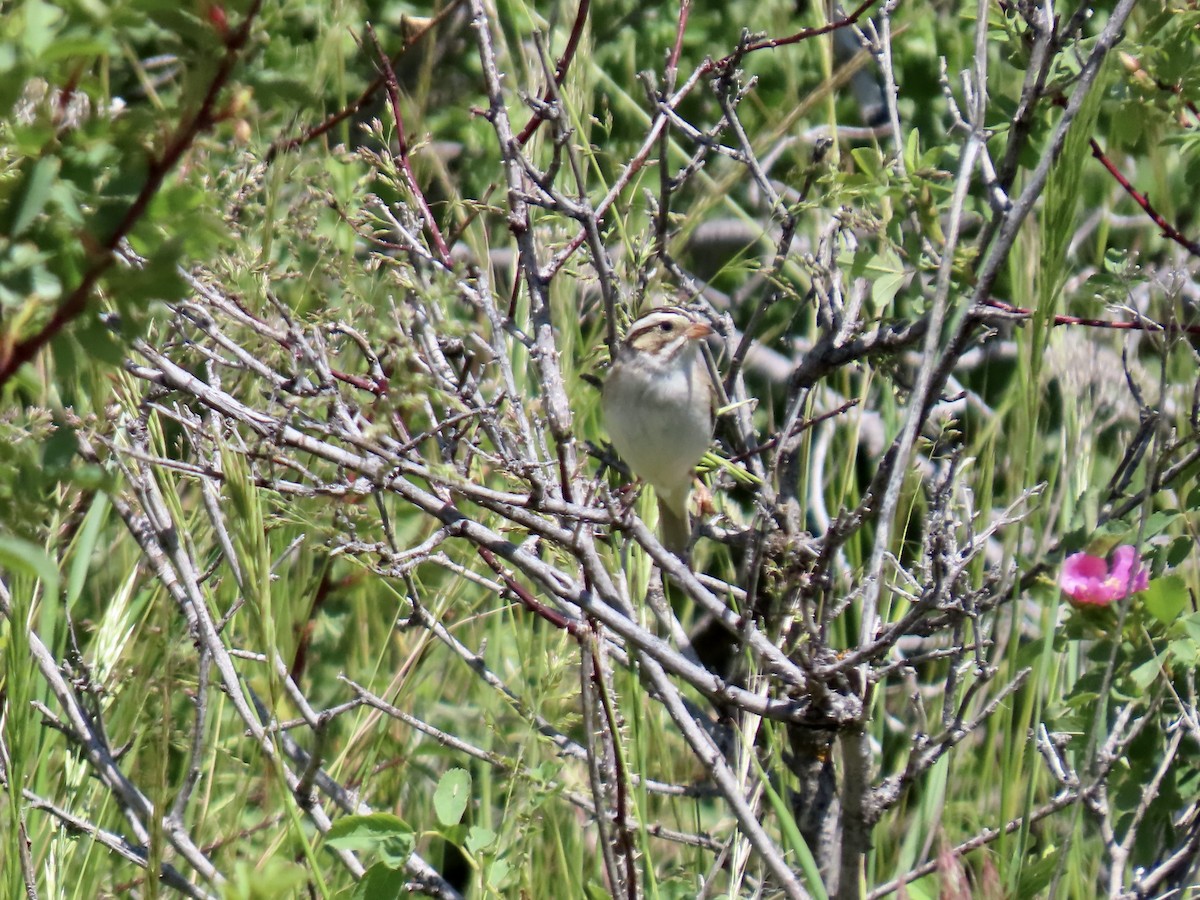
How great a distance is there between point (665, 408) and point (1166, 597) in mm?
1576

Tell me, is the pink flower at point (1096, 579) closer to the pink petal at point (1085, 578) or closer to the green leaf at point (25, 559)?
the pink petal at point (1085, 578)

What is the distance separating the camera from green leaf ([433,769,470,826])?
1.85m

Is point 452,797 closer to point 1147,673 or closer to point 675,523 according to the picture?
point 1147,673

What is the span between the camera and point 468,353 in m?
1.86

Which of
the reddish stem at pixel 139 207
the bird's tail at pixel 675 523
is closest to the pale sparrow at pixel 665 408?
the bird's tail at pixel 675 523

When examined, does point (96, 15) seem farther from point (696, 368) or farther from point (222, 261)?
point (696, 368)

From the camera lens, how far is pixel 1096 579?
5.88 feet

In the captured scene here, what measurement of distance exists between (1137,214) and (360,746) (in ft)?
12.6

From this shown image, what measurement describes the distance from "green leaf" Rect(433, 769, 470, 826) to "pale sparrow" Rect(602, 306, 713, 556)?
1083 mm

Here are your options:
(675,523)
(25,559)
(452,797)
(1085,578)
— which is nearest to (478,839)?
(452,797)

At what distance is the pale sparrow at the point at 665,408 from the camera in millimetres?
3039

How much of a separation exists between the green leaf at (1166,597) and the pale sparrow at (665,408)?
1.26 m

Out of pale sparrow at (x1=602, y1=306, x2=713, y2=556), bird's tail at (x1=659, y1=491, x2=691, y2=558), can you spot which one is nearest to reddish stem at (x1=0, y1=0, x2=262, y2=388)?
pale sparrow at (x1=602, y1=306, x2=713, y2=556)

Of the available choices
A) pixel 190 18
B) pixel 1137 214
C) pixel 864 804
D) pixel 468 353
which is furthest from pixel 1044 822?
pixel 1137 214
